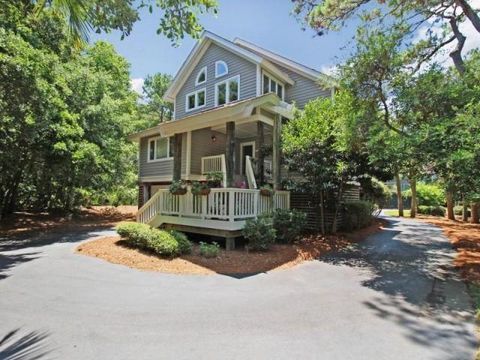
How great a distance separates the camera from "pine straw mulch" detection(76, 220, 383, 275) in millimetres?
7469

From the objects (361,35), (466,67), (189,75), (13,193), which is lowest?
(13,193)

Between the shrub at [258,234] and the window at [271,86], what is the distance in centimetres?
822

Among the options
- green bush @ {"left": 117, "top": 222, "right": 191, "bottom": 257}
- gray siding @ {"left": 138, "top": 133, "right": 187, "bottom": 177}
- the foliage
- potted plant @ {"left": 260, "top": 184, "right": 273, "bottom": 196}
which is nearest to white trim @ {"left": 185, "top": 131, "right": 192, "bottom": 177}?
gray siding @ {"left": 138, "top": 133, "right": 187, "bottom": 177}

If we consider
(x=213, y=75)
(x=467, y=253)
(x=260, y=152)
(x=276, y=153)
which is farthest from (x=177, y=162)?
(x=467, y=253)

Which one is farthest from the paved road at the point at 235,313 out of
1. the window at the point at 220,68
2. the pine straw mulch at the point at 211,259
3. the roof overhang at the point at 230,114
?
the window at the point at 220,68

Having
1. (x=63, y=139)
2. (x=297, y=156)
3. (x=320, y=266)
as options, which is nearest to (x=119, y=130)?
(x=63, y=139)

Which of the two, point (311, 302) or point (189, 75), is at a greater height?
point (189, 75)

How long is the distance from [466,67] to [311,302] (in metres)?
7.63

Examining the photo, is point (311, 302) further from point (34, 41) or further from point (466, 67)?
point (34, 41)

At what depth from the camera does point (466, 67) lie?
828 cm

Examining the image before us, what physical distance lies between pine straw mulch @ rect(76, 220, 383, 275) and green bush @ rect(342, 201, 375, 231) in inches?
144

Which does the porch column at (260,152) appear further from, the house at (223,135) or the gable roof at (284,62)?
the gable roof at (284,62)

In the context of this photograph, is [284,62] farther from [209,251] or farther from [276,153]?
[209,251]

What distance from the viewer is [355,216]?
551 inches
